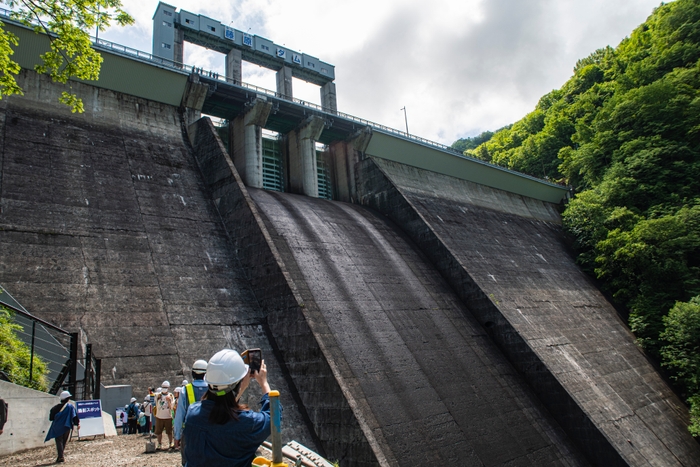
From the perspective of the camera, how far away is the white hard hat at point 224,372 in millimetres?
2453

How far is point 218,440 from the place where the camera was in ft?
8.13

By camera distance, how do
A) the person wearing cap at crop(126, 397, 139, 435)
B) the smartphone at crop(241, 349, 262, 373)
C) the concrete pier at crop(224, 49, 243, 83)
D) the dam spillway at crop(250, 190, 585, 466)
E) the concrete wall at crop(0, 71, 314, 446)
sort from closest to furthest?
the smartphone at crop(241, 349, 262, 373) < the person wearing cap at crop(126, 397, 139, 435) < the concrete wall at crop(0, 71, 314, 446) < the dam spillway at crop(250, 190, 585, 466) < the concrete pier at crop(224, 49, 243, 83)

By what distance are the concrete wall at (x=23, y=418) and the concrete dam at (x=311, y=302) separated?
7.98 feet

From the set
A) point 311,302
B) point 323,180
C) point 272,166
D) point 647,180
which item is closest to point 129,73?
point 272,166

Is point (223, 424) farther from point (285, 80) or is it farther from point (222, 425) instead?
point (285, 80)

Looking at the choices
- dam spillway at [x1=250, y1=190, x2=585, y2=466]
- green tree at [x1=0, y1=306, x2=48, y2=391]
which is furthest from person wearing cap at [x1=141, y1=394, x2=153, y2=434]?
dam spillway at [x1=250, y1=190, x2=585, y2=466]

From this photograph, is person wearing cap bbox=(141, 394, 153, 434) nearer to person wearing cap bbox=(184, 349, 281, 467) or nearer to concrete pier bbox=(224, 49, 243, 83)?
person wearing cap bbox=(184, 349, 281, 467)

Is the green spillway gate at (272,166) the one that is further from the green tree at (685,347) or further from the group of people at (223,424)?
the group of people at (223,424)

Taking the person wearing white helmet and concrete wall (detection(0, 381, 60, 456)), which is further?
concrete wall (detection(0, 381, 60, 456))

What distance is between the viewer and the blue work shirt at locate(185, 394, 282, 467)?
248 cm

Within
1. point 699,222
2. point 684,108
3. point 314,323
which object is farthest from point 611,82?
point 314,323

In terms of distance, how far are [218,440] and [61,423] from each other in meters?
5.12

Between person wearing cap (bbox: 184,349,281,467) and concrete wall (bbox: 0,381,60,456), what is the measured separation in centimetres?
561

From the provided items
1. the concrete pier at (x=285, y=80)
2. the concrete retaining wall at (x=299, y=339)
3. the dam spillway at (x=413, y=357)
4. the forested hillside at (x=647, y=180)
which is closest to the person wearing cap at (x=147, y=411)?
the concrete retaining wall at (x=299, y=339)
